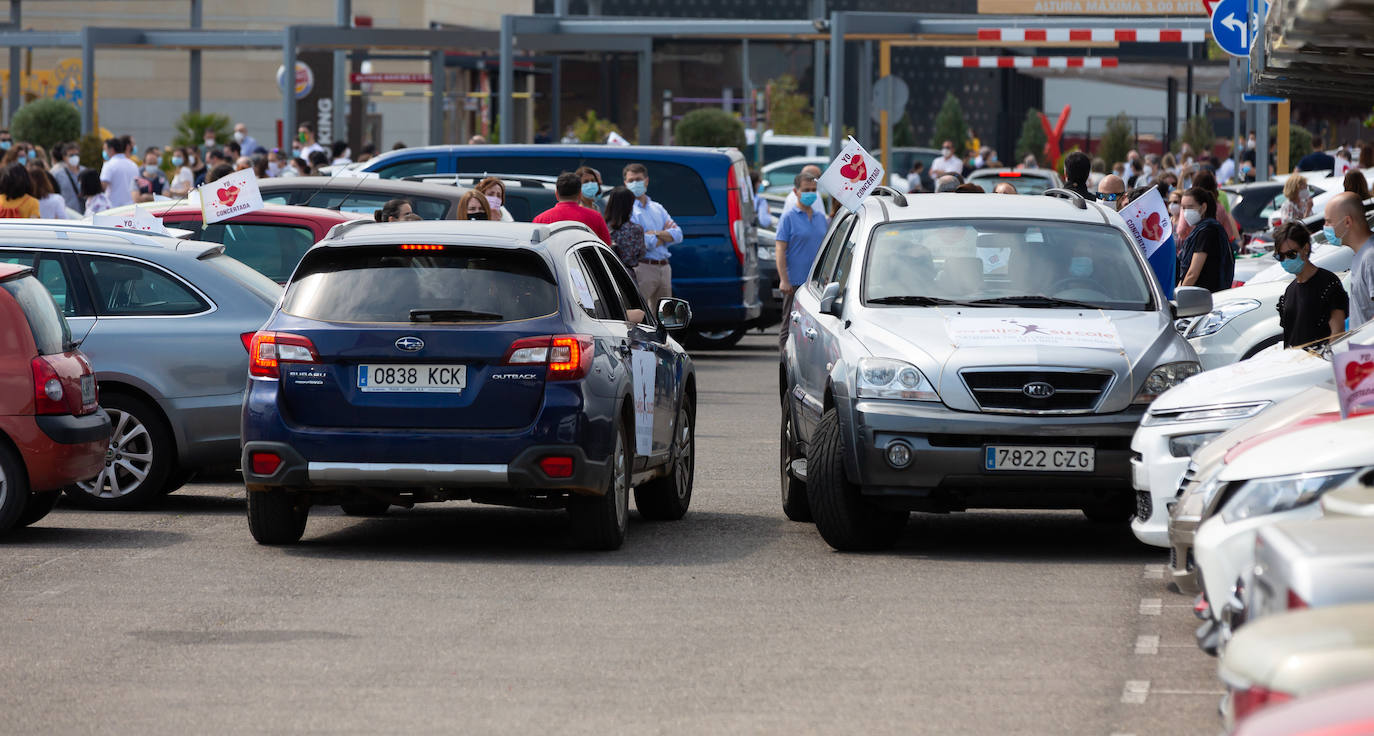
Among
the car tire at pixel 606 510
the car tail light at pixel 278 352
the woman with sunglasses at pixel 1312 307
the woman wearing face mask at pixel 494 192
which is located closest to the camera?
the car tail light at pixel 278 352

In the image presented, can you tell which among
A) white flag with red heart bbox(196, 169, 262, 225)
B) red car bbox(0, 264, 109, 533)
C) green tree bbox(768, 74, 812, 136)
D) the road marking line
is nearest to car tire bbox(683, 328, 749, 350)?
A: white flag with red heart bbox(196, 169, 262, 225)

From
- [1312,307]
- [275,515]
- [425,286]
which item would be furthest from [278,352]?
[1312,307]

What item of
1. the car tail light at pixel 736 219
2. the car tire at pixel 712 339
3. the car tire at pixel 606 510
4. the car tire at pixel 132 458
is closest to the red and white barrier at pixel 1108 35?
the car tire at pixel 712 339

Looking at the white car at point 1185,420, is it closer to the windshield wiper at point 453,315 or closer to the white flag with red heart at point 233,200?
the windshield wiper at point 453,315

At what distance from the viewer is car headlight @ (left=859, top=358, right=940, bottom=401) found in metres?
10.1

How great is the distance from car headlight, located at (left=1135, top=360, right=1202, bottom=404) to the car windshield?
2.34 feet

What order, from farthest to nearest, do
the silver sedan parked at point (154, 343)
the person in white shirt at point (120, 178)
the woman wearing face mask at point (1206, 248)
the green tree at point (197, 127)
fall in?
the green tree at point (197, 127) < the person in white shirt at point (120, 178) < the woman wearing face mask at point (1206, 248) < the silver sedan parked at point (154, 343)

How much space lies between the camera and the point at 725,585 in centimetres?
951

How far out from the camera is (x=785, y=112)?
69.2 m

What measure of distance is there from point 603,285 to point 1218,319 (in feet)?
18.7

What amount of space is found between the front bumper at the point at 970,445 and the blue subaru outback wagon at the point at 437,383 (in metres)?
1.20

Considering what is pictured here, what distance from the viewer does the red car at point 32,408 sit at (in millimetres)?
10578

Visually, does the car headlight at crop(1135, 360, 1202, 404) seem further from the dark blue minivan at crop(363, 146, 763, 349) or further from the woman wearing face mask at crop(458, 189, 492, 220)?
the dark blue minivan at crop(363, 146, 763, 349)

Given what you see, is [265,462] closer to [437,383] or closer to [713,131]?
[437,383]
